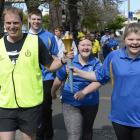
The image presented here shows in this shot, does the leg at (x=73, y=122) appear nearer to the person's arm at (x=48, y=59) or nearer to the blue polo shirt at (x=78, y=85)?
the blue polo shirt at (x=78, y=85)

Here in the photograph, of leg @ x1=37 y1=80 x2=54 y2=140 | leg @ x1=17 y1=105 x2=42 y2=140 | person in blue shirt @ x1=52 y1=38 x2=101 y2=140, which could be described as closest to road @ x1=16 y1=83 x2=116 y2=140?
leg @ x1=37 y1=80 x2=54 y2=140

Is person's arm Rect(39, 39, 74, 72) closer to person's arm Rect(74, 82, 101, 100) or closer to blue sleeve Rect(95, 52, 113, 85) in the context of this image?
blue sleeve Rect(95, 52, 113, 85)

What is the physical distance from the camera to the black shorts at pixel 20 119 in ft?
15.0

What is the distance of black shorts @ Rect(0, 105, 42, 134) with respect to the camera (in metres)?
4.57

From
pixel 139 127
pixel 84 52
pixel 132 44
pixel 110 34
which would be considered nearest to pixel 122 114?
pixel 139 127

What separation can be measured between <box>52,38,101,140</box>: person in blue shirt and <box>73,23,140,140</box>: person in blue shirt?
110cm

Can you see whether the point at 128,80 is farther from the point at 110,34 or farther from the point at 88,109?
the point at 110,34

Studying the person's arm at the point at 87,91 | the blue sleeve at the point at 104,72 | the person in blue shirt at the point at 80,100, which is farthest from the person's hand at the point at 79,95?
the blue sleeve at the point at 104,72

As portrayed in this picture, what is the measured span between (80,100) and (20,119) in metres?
1.05

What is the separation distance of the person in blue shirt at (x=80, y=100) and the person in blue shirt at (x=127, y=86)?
43.1 inches

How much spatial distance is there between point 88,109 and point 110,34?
20576 millimetres

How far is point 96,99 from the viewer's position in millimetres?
5695

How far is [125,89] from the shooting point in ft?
14.0

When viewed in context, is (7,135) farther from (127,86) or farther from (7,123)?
(127,86)
